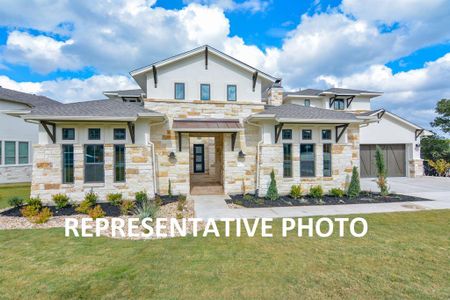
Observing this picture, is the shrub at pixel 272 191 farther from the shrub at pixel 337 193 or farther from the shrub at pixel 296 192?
the shrub at pixel 337 193

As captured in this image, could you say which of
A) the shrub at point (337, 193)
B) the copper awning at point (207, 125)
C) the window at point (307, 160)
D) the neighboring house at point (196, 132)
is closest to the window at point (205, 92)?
the neighboring house at point (196, 132)

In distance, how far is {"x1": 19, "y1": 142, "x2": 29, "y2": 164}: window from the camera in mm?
16656

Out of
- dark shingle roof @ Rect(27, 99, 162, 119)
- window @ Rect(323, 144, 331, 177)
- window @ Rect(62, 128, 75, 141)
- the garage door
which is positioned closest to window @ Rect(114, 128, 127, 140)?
dark shingle roof @ Rect(27, 99, 162, 119)

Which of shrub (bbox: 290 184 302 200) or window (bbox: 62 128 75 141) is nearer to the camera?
window (bbox: 62 128 75 141)

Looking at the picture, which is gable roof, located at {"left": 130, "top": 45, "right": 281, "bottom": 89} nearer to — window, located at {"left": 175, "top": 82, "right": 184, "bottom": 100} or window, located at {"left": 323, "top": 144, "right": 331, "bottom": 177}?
window, located at {"left": 175, "top": 82, "right": 184, "bottom": 100}

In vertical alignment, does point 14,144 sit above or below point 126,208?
above

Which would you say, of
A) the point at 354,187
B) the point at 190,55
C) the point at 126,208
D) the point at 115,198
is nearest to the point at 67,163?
the point at 115,198

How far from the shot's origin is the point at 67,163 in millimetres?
9570

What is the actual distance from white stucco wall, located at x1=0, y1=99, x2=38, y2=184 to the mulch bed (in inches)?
669

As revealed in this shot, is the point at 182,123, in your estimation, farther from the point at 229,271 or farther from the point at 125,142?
the point at 229,271

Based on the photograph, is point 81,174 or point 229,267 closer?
point 229,267

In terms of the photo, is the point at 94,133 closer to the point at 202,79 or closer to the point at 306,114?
the point at 202,79

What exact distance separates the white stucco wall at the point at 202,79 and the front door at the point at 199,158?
341 inches

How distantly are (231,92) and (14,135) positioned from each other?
17.1 meters
